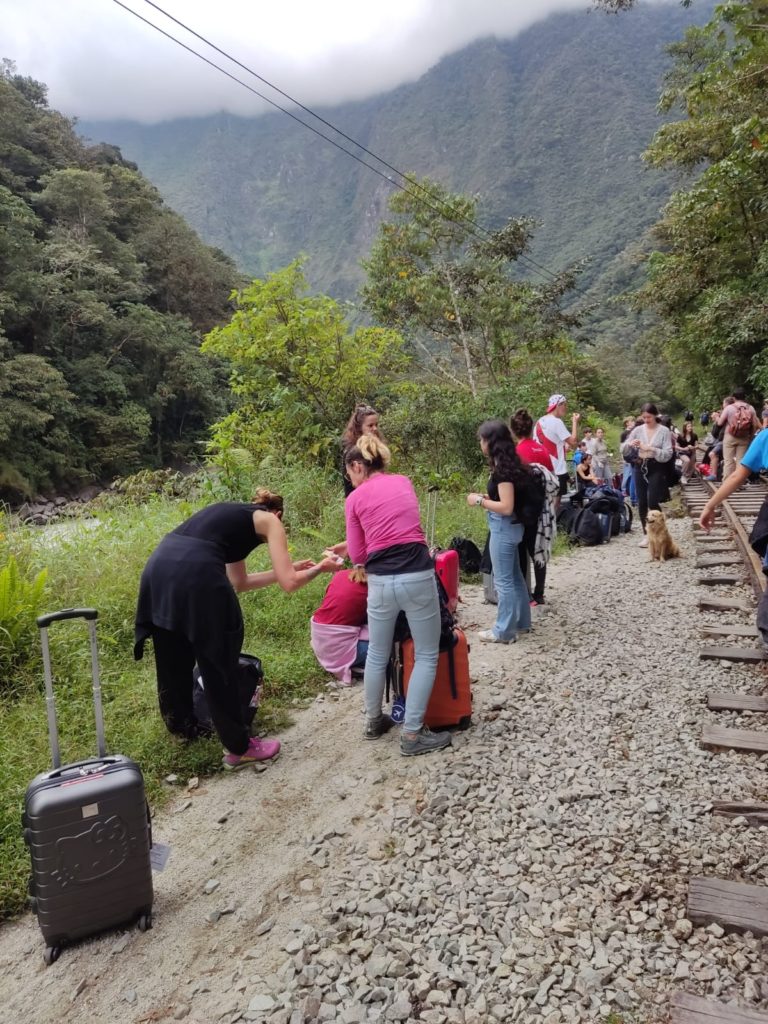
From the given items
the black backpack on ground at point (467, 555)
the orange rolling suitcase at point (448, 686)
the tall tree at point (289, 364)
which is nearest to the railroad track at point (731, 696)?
the orange rolling suitcase at point (448, 686)

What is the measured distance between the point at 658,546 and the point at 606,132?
10563 cm

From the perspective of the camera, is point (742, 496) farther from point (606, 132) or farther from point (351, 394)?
point (606, 132)

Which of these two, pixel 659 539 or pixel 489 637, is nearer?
pixel 489 637

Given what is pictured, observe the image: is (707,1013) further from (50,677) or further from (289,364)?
(289,364)

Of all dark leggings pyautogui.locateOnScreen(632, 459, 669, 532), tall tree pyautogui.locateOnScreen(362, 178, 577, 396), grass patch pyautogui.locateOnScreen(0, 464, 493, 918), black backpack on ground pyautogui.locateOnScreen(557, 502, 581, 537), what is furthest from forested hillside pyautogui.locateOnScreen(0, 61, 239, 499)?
dark leggings pyautogui.locateOnScreen(632, 459, 669, 532)

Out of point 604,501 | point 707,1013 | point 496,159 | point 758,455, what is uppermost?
point 496,159

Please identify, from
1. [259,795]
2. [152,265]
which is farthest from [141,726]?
[152,265]

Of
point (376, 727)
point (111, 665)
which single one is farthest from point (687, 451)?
point (111, 665)

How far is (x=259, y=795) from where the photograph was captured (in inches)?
139

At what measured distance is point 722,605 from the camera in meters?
5.84

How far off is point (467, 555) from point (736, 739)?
4124mm

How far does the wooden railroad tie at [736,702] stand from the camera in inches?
155

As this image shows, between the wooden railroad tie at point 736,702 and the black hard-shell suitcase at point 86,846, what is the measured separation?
3.39 metres

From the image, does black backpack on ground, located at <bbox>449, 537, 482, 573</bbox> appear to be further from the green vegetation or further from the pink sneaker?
the green vegetation
